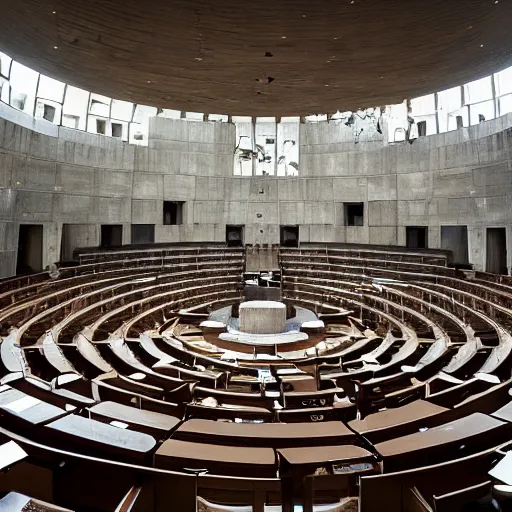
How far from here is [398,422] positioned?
334 centimetres

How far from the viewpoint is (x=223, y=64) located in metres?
9.80

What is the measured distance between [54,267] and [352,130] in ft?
41.5

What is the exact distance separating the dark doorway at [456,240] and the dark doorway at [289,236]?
19.7 feet

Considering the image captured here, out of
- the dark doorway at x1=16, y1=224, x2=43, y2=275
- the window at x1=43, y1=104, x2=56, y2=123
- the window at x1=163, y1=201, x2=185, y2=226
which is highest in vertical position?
the window at x1=43, y1=104, x2=56, y2=123

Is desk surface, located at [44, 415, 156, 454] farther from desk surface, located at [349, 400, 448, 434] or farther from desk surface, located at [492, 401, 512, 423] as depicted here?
desk surface, located at [492, 401, 512, 423]

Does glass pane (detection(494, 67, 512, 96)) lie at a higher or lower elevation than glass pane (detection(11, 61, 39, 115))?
higher

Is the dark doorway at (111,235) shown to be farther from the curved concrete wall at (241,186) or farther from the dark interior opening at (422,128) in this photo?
the dark interior opening at (422,128)

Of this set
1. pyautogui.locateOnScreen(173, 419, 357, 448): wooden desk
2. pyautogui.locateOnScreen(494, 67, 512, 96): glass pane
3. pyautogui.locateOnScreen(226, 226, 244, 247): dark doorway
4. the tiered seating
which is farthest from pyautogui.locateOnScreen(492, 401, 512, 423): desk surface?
pyautogui.locateOnScreen(226, 226, 244, 247): dark doorway

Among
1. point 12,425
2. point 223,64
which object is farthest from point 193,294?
point 12,425

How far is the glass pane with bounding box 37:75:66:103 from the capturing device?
1386 cm

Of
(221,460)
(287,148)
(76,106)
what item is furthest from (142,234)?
(221,460)

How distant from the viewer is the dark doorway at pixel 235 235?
18.9m

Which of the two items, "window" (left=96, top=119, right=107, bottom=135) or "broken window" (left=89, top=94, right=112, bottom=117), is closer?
"broken window" (left=89, top=94, right=112, bottom=117)

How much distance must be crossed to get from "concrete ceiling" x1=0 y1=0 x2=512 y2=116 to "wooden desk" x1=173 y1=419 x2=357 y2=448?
634cm
